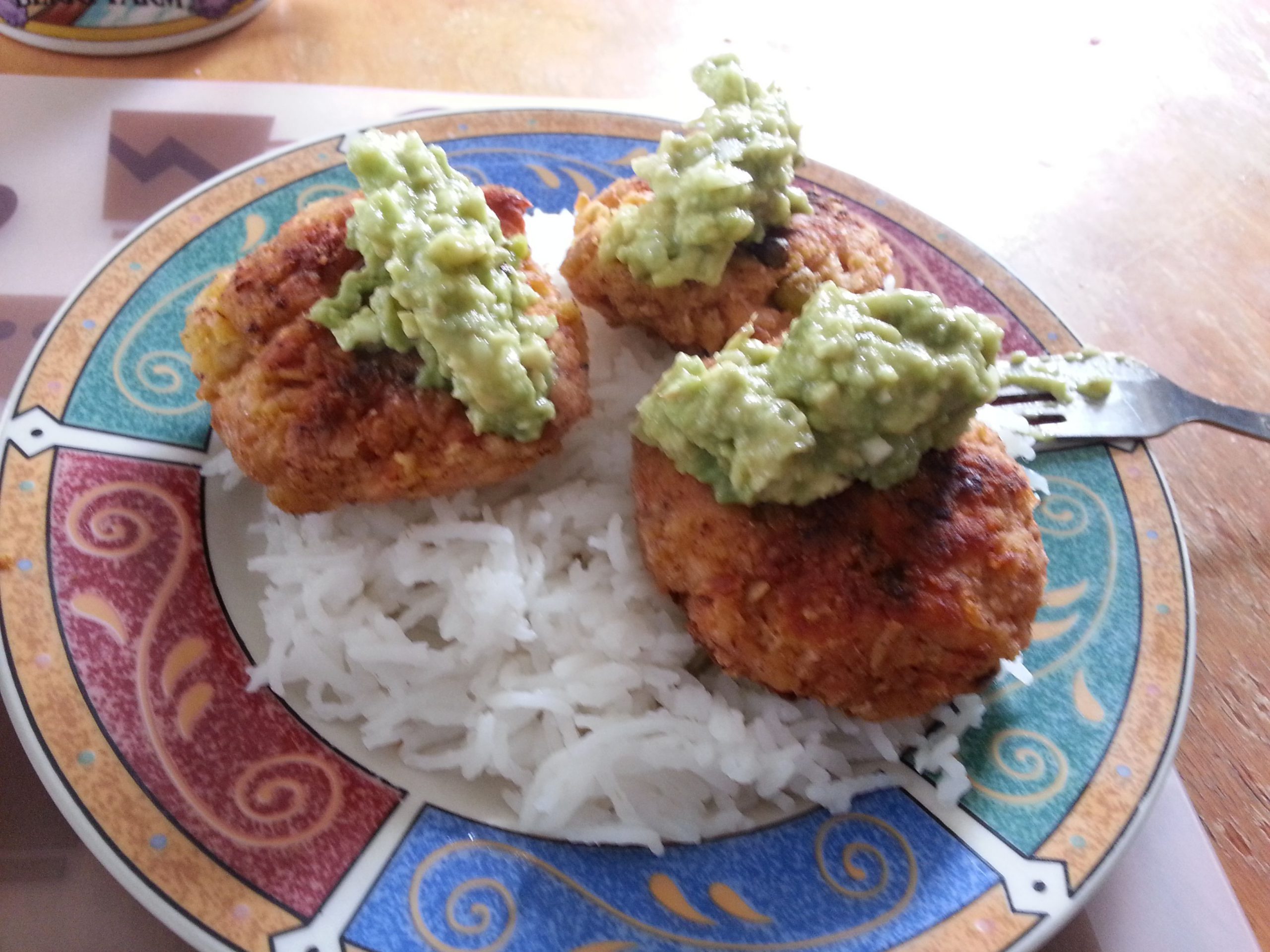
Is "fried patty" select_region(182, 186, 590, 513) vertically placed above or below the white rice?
above

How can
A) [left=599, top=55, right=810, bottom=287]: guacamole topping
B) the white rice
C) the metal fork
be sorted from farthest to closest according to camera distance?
the metal fork → [left=599, top=55, right=810, bottom=287]: guacamole topping → the white rice

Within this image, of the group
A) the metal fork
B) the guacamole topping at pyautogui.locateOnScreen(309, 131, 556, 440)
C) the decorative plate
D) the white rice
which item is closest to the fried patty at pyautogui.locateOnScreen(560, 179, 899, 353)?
the guacamole topping at pyautogui.locateOnScreen(309, 131, 556, 440)

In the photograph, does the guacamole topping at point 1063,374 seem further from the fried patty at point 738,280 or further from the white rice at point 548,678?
the white rice at point 548,678

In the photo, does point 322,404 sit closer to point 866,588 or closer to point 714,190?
point 714,190

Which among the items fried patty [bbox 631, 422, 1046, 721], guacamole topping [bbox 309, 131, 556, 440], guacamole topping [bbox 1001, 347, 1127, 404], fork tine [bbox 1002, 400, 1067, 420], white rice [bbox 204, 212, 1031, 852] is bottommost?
white rice [bbox 204, 212, 1031, 852]

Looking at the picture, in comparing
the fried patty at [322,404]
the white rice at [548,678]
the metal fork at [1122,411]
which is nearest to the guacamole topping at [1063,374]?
the metal fork at [1122,411]

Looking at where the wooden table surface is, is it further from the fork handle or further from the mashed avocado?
the mashed avocado
